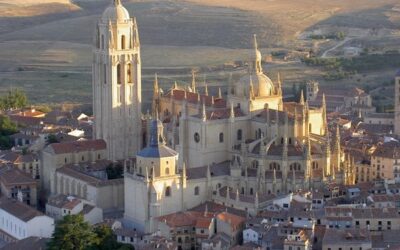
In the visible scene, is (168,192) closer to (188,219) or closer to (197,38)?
(188,219)

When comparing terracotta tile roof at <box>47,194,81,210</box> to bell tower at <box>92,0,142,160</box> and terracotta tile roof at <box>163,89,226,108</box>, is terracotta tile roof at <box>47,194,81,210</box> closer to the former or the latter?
bell tower at <box>92,0,142,160</box>

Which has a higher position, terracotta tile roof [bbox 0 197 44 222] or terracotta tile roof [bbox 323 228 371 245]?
terracotta tile roof [bbox 323 228 371 245]

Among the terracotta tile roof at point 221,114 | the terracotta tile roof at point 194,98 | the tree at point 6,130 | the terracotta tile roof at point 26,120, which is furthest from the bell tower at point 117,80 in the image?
the terracotta tile roof at point 26,120

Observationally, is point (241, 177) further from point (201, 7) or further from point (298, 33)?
point (201, 7)

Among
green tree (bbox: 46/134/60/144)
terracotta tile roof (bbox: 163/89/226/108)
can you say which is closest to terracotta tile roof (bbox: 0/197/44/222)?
green tree (bbox: 46/134/60/144)

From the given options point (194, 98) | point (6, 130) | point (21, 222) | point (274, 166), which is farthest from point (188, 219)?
point (6, 130)

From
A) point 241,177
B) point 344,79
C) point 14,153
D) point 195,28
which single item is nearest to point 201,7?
point 195,28

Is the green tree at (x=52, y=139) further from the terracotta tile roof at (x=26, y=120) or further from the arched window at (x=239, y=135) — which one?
the arched window at (x=239, y=135)
